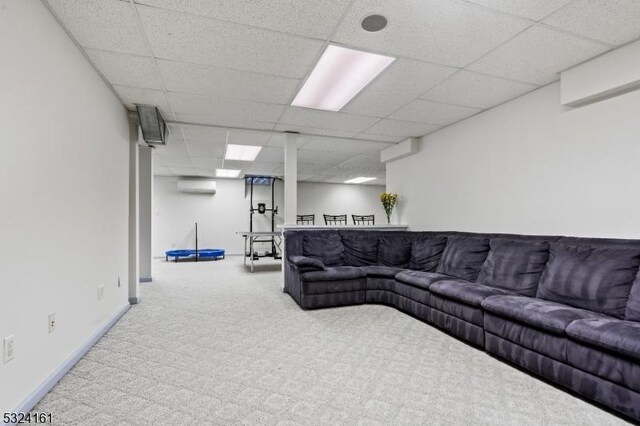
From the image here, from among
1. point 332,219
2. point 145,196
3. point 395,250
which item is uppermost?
point 145,196

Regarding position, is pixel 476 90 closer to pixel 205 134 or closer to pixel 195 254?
pixel 205 134

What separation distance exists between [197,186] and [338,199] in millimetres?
4678

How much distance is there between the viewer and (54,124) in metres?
2.09

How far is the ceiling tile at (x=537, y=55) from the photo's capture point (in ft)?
7.70

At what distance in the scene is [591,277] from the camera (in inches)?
93.0

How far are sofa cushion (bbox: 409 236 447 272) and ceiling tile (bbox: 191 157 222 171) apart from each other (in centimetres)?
474

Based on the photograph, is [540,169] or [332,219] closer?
[540,169]

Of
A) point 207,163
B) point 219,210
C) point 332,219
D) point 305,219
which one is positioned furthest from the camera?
point 332,219

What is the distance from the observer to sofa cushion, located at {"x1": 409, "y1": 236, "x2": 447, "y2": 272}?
13.3 ft

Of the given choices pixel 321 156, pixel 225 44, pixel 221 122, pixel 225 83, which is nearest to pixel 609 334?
pixel 225 44

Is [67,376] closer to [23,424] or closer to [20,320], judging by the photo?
[23,424]

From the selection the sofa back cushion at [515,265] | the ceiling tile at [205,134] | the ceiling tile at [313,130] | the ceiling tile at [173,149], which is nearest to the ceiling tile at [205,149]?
the ceiling tile at [173,149]

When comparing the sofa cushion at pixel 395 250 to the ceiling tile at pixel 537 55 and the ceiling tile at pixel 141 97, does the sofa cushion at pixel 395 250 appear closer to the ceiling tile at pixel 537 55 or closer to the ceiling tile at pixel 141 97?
the ceiling tile at pixel 537 55

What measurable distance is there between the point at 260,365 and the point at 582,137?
11.2 ft
